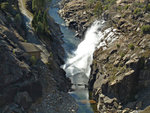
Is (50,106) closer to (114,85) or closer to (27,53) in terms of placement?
(27,53)

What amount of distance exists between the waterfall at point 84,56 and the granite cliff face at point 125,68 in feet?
13.1

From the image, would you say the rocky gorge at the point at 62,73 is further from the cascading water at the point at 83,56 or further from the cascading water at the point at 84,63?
the cascading water at the point at 83,56

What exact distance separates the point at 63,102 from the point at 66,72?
913 inches

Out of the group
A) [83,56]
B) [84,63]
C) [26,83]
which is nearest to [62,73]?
[84,63]

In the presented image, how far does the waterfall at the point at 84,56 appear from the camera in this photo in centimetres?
7056

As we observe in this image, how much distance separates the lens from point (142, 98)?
50.8 meters

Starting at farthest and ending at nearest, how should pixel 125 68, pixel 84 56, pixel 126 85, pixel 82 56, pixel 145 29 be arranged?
pixel 82 56 → pixel 84 56 → pixel 145 29 → pixel 125 68 → pixel 126 85

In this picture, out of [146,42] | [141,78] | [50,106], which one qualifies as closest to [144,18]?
[146,42]

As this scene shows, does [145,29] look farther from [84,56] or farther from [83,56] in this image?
[83,56]

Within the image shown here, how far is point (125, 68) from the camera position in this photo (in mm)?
55438

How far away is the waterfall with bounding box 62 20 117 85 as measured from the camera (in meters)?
70.6

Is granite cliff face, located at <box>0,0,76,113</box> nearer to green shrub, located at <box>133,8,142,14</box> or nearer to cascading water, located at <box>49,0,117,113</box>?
cascading water, located at <box>49,0,117,113</box>

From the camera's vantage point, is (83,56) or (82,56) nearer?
(83,56)

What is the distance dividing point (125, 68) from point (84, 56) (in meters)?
27.2
